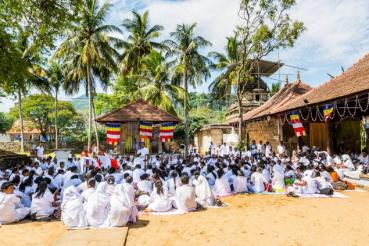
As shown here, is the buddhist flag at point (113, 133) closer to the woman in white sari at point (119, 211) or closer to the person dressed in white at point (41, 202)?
the person dressed in white at point (41, 202)

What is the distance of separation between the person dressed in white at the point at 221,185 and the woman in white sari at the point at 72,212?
4.79m

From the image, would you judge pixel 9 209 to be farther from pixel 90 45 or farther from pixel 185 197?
pixel 90 45

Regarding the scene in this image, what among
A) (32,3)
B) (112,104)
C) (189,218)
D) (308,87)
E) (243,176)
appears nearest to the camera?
(189,218)

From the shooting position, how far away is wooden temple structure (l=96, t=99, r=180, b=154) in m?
20.1

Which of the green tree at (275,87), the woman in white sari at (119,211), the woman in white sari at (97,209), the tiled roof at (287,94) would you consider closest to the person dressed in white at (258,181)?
the woman in white sari at (119,211)

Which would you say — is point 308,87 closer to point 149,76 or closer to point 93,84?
point 149,76

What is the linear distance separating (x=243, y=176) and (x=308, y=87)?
650 inches

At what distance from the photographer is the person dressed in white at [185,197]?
8.62 m

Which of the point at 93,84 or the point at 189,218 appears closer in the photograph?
the point at 189,218

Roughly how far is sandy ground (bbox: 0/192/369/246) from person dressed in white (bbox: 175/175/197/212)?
32cm

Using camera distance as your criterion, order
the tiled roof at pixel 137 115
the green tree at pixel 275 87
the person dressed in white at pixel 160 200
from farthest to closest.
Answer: the green tree at pixel 275 87, the tiled roof at pixel 137 115, the person dressed in white at pixel 160 200

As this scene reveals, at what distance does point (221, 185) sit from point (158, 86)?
777 inches

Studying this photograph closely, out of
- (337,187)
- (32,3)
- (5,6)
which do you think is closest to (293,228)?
(337,187)

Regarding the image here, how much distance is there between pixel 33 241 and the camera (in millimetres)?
6445
